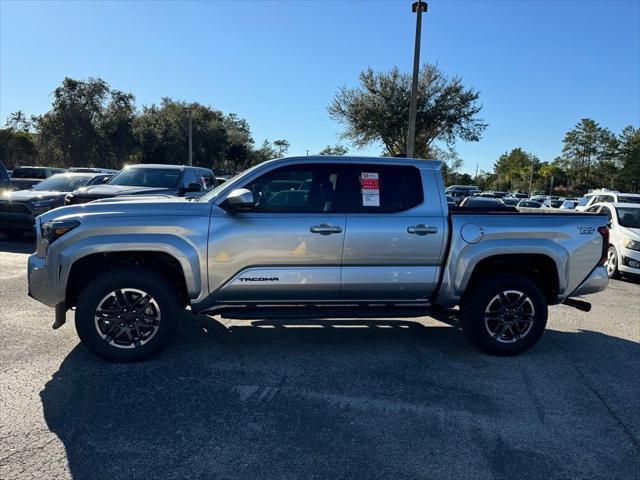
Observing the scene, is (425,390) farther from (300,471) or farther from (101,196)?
(101,196)

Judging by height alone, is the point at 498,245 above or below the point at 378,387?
above

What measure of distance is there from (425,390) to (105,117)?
118ft

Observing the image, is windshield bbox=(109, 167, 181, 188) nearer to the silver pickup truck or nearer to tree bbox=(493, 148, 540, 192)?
the silver pickup truck

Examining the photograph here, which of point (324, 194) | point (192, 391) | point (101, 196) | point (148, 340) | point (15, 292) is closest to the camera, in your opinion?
point (192, 391)

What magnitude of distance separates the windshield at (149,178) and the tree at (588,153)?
70.6 metres

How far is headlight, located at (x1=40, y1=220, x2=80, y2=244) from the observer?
4.23m

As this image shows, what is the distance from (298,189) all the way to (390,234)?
3.30 ft

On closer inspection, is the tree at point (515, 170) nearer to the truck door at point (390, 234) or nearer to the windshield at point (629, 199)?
the windshield at point (629, 199)

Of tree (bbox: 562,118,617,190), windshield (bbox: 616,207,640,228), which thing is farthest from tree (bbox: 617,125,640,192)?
windshield (bbox: 616,207,640,228)

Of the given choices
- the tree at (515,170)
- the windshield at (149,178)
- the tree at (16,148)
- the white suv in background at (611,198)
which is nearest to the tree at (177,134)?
the tree at (16,148)

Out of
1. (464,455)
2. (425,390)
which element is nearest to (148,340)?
(425,390)

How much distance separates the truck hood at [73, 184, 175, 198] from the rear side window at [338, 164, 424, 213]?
19.7 ft

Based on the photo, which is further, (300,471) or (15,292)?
(15,292)

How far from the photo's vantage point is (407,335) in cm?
549
